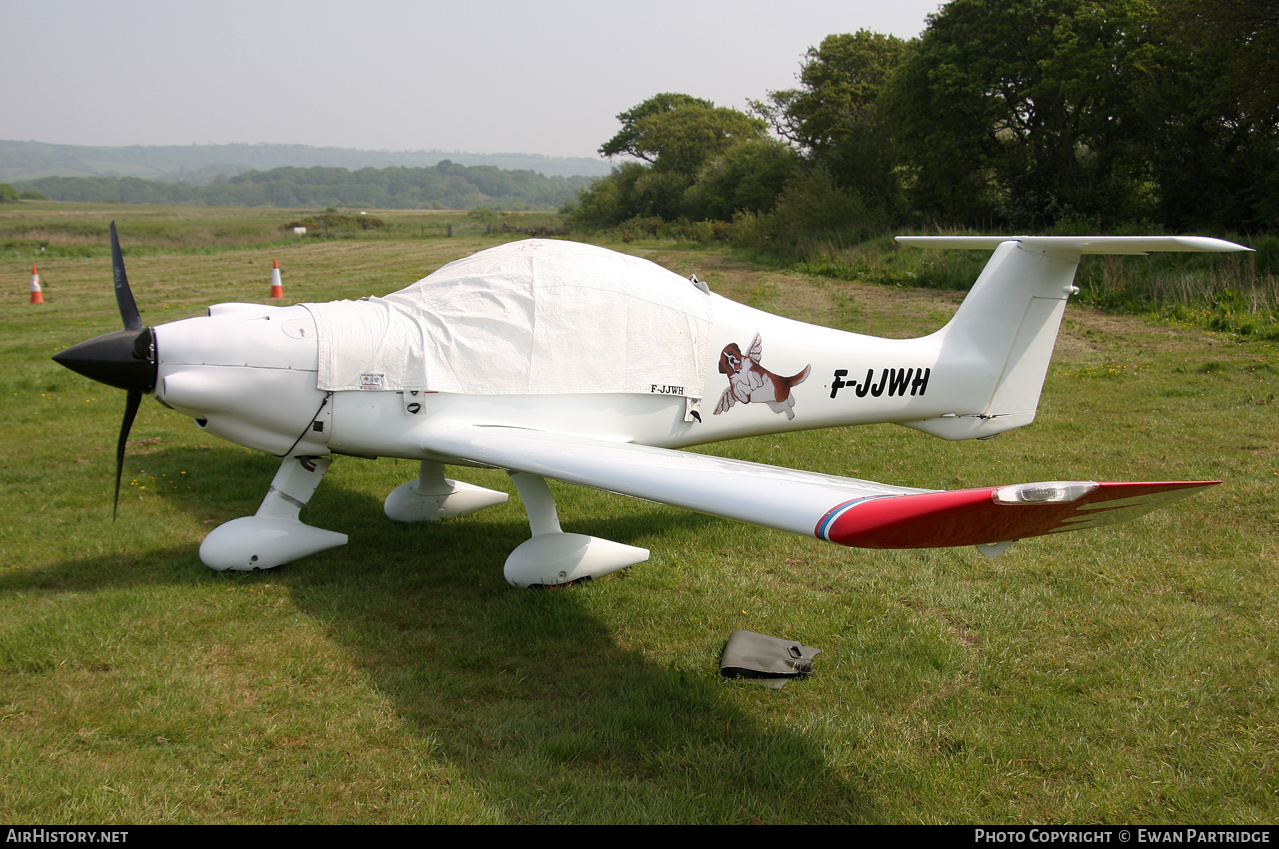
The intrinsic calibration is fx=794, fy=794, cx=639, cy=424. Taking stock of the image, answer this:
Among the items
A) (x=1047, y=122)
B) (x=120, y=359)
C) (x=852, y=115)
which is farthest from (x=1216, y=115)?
(x=120, y=359)

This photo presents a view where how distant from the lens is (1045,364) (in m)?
6.76

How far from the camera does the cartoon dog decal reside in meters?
5.82

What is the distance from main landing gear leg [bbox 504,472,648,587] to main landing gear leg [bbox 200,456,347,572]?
4.43 ft

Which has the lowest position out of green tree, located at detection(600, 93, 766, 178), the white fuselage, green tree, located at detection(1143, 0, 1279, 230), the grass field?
the grass field

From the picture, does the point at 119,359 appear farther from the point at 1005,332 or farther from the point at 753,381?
the point at 1005,332

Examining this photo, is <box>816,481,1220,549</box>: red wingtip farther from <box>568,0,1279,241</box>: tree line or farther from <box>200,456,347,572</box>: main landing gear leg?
<box>568,0,1279,241</box>: tree line

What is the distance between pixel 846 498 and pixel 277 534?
3.93 metres

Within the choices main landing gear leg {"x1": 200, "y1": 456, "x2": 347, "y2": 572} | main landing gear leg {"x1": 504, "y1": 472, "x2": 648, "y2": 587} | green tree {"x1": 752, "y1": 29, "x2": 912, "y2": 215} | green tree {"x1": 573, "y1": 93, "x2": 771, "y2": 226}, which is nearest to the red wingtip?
main landing gear leg {"x1": 504, "y1": 472, "x2": 648, "y2": 587}

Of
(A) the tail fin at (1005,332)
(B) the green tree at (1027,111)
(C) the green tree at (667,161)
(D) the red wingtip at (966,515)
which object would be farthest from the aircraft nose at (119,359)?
(C) the green tree at (667,161)

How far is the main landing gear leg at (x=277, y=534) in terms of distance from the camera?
5.25 metres

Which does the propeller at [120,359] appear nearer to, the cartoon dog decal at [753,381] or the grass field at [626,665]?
the grass field at [626,665]

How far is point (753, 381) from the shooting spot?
5875mm

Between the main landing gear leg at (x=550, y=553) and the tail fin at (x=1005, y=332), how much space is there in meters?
2.92
